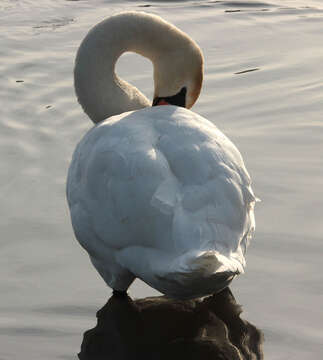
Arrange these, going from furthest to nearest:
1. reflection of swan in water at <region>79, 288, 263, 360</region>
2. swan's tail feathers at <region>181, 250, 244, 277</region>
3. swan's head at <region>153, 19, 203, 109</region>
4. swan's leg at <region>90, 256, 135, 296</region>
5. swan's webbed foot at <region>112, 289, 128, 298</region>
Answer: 1. swan's head at <region>153, 19, 203, 109</region>
2. swan's webbed foot at <region>112, 289, 128, 298</region>
3. swan's leg at <region>90, 256, 135, 296</region>
4. reflection of swan in water at <region>79, 288, 263, 360</region>
5. swan's tail feathers at <region>181, 250, 244, 277</region>

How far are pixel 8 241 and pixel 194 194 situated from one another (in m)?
1.68

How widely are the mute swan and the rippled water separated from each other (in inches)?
17.0

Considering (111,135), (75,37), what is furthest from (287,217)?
Result: (75,37)

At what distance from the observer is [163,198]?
4785 mm

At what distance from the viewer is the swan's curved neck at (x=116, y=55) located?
6.44 meters

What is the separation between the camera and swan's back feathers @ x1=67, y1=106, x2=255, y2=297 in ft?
15.4

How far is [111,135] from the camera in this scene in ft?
17.7

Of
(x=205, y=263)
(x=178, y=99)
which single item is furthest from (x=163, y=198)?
(x=178, y=99)

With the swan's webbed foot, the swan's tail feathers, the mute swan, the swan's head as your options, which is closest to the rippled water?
the swan's webbed foot

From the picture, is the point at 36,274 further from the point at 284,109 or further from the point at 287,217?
the point at 284,109

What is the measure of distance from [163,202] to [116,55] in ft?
6.58

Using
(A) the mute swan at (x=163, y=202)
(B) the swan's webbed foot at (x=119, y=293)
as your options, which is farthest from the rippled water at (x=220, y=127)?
(A) the mute swan at (x=163, y=202)

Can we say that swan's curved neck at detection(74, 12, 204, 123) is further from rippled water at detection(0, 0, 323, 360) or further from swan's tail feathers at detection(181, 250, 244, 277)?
swan's tail feathers at detection(181, 250, 244, 277)

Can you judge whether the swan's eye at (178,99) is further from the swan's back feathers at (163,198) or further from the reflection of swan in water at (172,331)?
the reflection of swan in water at (172,331)
